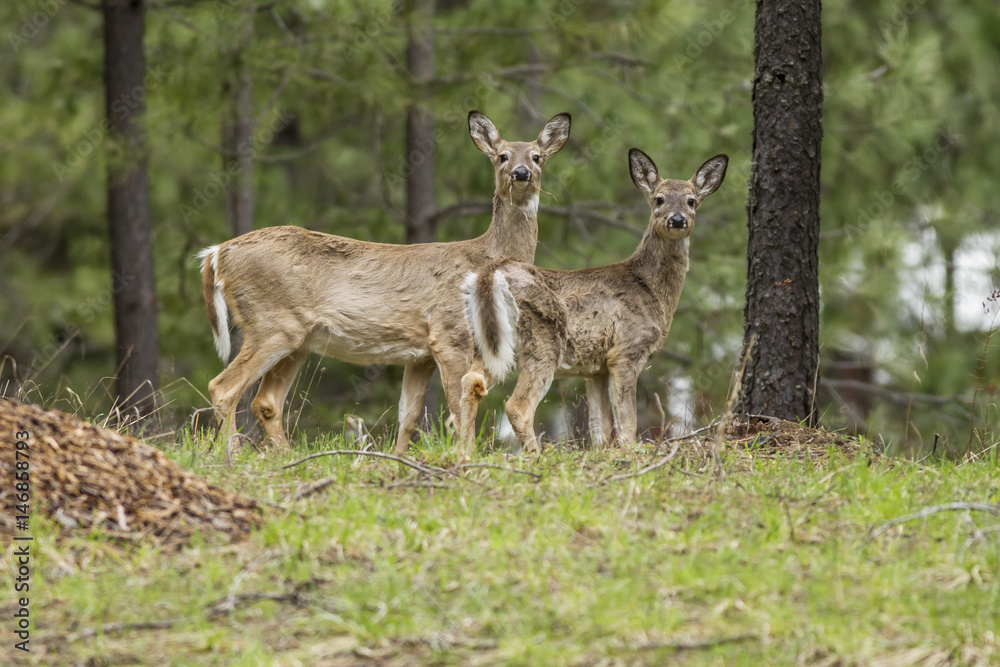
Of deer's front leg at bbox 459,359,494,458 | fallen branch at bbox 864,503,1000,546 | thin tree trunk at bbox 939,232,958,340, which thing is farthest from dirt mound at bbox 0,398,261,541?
thin tree trunk at bbox 939,232,958,340

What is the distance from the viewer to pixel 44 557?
→ 3543mm

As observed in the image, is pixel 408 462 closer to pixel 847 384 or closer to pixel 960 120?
pixel 847 384

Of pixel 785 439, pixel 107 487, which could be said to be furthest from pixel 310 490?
pixel 785 439

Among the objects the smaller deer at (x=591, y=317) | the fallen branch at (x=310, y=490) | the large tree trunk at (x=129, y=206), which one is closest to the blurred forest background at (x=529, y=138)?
the large tree trunk at (x=129, y=206)

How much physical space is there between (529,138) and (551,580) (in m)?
A: 10.2

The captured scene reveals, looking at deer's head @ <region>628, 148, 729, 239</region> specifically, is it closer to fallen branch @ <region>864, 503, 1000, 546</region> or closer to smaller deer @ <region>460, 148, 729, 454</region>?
smaller deer @ <region>460, 148, 729, 454</region>

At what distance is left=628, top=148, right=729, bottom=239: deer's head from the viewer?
683cm

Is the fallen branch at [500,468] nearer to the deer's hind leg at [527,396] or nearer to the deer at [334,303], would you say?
the deer's hind leg at [527,396]

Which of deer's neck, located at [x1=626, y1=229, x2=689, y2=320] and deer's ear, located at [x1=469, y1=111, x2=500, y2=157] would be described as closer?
deer's neck, located at [x1=626, y1=229, x2=689, y2=320]

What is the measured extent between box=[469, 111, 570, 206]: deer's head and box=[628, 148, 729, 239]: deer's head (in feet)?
2.26

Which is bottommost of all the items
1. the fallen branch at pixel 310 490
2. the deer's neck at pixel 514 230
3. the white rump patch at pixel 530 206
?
the fallen branch at pixel 310 490

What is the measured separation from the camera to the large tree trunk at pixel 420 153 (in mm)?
11133

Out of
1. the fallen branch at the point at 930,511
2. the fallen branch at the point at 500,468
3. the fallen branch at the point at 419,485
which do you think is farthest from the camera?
the fallen branch at the point at 500,468

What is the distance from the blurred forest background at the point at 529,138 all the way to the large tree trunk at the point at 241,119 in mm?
30
